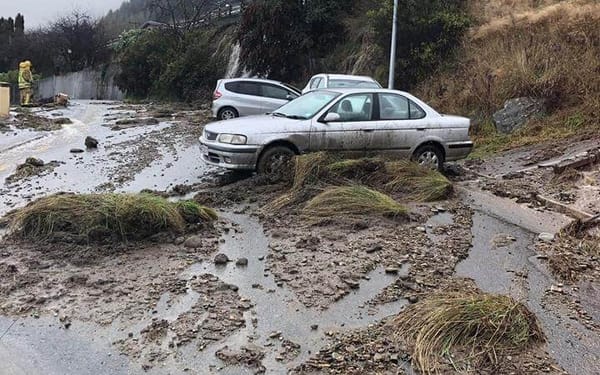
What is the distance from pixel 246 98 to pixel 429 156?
28.3 ft

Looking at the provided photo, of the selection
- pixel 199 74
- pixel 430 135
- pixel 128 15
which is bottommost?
pixel 430 135

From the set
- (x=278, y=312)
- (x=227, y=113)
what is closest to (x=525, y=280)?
(x=278, y=312)

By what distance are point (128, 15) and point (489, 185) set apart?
90033mm

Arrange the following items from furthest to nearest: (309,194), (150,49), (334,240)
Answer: (150,49)
(309,194)
(334,240)

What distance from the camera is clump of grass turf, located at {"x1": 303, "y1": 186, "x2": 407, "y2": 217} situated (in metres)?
7.32

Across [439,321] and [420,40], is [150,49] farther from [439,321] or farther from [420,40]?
[439,321]

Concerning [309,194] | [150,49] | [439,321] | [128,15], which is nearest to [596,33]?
[309,194]

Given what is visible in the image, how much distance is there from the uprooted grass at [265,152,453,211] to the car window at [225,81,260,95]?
9430mm

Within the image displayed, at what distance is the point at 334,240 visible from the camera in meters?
6.50

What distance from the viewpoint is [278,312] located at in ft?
15.5

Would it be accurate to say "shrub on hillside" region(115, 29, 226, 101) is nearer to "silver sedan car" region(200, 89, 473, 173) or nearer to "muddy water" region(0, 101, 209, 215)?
"muddy water" region(0, 101, 209, 215)

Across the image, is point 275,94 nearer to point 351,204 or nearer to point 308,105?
point 308,105

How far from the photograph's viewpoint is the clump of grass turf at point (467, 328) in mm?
3998

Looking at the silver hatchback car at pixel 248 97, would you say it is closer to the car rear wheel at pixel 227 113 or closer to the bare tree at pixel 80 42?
the car rear wheel at pixel 227 113
